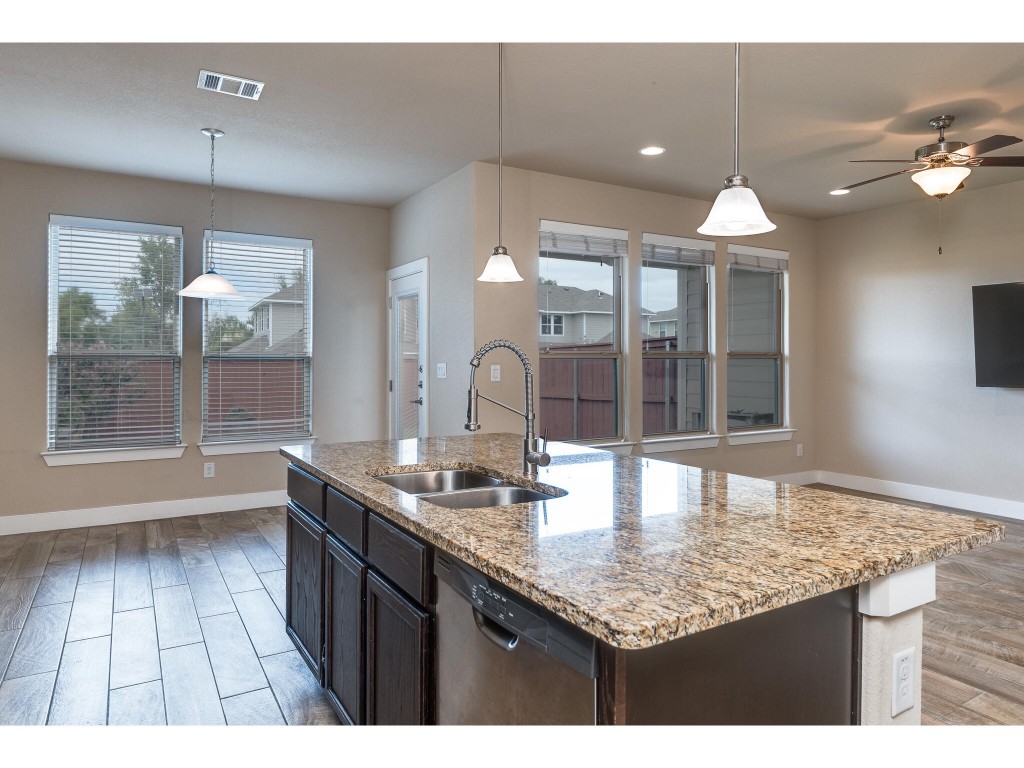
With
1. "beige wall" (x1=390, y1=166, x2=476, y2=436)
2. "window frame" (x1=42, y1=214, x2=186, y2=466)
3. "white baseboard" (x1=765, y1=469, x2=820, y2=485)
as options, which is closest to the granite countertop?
"beige wall" (x1=390, y1=166, x2=476, y2=436)

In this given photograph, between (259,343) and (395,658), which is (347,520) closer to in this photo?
(395,658)

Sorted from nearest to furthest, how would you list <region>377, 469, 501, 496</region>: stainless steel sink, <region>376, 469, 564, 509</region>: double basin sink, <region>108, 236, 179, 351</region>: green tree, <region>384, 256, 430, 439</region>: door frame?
<region>376, 469, 564, 509</region>: double basin sink → <region>377, 469, 501, 496</region>: stainless steel sink → <region>108, 236, 179, 351</region>: green tree → <region>384, 256, 430, 439</region>: door frame

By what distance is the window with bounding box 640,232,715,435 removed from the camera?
17.8 ft

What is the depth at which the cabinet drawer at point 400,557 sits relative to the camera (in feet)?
5.24

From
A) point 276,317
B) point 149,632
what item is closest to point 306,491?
point 149,632

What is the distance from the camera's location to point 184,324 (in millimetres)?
5012

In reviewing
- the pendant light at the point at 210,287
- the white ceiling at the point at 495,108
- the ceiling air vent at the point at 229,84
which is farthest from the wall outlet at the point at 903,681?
the pendant light at the point at 210,287

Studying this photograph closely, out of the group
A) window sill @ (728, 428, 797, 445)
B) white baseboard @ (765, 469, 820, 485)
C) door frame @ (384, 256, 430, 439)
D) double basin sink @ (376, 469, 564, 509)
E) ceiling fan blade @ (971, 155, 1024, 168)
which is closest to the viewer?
double basin sink @ (376, 469, 564, 509)

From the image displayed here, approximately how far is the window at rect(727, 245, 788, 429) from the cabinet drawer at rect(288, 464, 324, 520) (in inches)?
171

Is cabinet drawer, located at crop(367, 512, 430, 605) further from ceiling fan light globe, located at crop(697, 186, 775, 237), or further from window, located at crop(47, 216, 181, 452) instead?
window, located at crop(47, 216, 181, 452)

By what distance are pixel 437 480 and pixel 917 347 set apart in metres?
5.01
